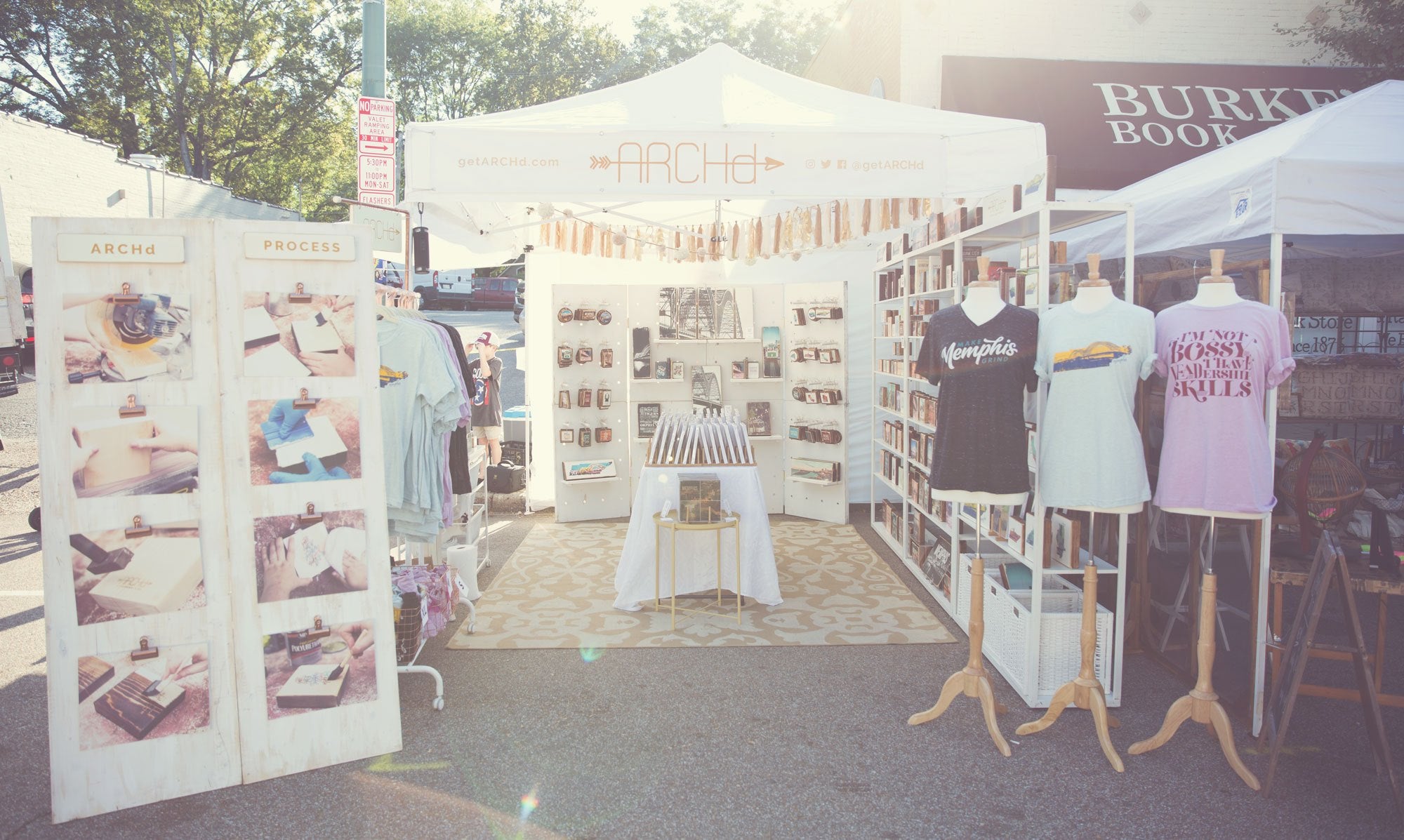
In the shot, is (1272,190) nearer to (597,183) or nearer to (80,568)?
(597,183)

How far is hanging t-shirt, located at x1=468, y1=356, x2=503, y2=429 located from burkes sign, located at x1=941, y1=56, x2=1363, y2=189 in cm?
507

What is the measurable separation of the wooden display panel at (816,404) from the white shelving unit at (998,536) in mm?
414

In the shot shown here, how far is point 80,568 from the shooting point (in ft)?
9.07

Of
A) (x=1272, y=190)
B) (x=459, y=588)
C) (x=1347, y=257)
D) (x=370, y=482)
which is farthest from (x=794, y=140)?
(x=1347, y=257)

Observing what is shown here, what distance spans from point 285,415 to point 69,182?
1352 cm

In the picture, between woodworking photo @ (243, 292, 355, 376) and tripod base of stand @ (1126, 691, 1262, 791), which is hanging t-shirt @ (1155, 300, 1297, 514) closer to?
tripod base of stand @ (1126, 691, 1262, 791)

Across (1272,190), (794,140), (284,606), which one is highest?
(794,140)

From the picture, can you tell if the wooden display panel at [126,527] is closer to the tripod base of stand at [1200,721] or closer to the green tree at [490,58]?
the tripod base of stand at [1200,721]

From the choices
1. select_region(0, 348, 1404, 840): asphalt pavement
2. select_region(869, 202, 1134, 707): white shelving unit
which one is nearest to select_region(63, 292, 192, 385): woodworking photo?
select_region(0, 348, 1404, 840): asphalt pavement

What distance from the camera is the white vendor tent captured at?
3.91m

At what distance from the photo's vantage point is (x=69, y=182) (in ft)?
42.6

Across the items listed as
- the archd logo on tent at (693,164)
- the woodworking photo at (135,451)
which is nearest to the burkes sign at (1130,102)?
the archd logo on tent at (693,164)

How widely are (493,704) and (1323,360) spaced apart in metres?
5.42

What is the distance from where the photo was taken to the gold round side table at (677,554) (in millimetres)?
4715
